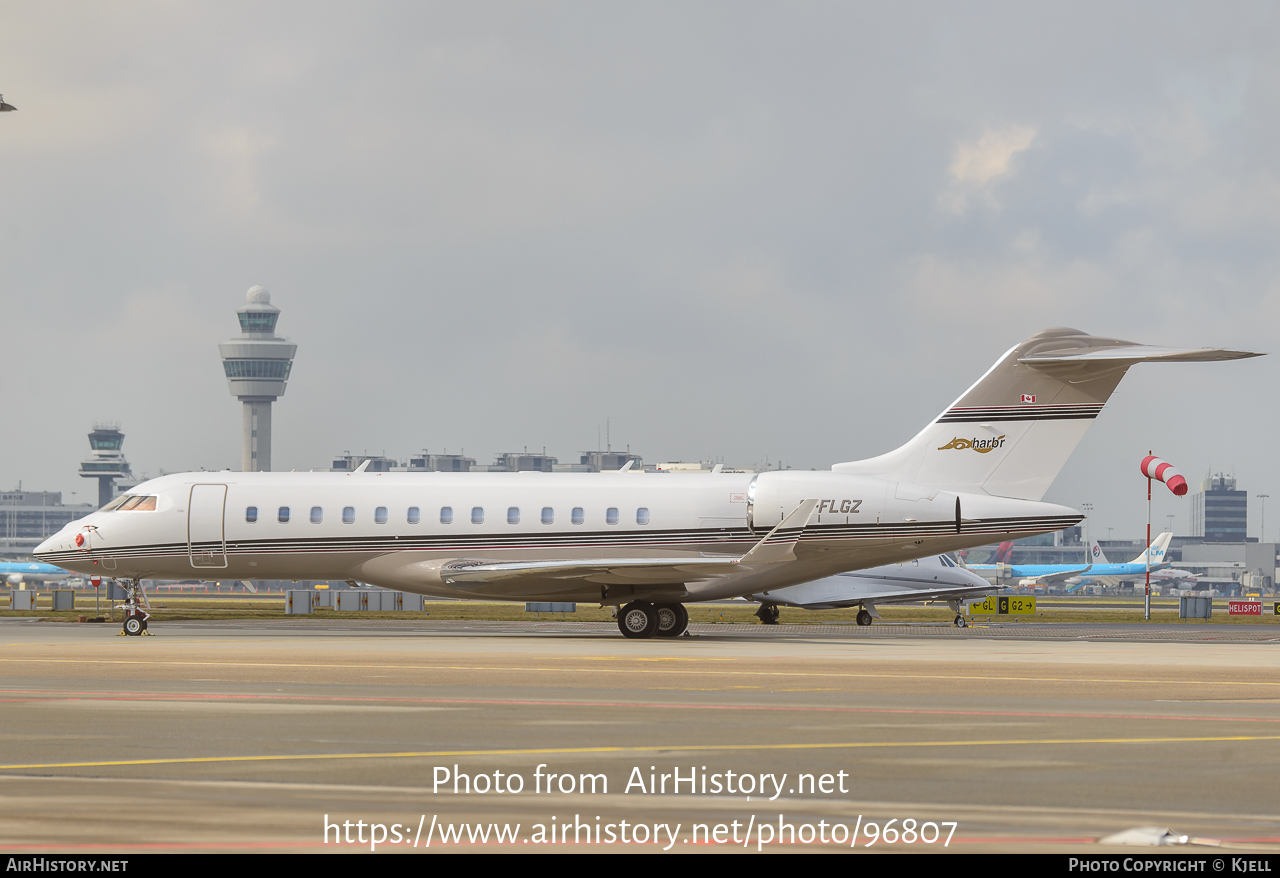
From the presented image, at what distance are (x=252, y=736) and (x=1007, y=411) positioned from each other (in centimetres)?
2188

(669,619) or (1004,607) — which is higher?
(669,619)

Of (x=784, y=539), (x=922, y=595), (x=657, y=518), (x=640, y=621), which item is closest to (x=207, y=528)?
(x=640, y=621)

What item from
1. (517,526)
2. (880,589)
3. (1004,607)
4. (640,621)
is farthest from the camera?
(1004,607)

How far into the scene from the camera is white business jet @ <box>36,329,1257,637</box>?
29984 mm

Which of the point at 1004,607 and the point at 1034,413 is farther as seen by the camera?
the point at 1004,607

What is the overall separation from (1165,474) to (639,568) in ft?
81.1

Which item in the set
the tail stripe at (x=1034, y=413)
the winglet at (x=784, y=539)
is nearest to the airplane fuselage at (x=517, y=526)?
the winglet at (x=784, y=539)

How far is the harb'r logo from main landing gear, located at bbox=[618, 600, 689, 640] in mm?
7002

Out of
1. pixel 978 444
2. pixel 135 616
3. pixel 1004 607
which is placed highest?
pixel 978 444

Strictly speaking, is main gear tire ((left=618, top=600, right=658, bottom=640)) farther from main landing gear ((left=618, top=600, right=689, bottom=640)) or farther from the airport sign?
the airport sign

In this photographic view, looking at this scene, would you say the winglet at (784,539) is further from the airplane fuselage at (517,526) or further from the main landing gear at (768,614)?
the main landing gear at (768,614)

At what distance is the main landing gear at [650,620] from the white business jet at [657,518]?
0.03 meters

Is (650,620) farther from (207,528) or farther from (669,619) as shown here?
(207,528)

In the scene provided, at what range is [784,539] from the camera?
98.3ft
